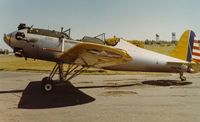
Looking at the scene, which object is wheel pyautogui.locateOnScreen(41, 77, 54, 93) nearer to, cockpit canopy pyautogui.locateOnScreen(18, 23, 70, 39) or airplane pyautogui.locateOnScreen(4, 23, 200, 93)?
airplane pyautogui.locateOnScreen(4, 23, 200, 93)

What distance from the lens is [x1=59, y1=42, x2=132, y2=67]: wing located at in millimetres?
8961

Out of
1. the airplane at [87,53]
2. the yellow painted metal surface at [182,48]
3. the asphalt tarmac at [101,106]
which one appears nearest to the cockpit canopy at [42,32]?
the airplane at [87,53]

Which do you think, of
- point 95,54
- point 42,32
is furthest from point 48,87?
point 95,54

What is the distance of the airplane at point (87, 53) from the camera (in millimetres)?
9734

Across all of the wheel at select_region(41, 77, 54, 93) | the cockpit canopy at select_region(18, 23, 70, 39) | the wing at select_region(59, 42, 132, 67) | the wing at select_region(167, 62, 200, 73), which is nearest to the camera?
the wing at select_region(59, 42, 132, 67)

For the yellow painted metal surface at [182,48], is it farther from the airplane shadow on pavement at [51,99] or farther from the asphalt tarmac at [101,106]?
the airplane shadow on pavement at [51,99]

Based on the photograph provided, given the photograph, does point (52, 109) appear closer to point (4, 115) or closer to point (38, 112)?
point (38, 112)

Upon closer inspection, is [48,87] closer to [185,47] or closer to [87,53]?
[87,53]

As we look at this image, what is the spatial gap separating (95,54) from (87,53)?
0.94 feet

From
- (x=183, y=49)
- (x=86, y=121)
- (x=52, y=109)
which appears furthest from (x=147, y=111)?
(x=183, y=49)

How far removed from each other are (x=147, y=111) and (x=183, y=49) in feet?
26.6

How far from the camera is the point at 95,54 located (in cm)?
970

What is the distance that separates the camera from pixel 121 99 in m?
9.91

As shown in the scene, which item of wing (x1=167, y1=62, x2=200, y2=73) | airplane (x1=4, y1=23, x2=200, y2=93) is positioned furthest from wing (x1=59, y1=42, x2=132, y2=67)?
wing (x1=167, y1=62, x2=200, y2=73)
